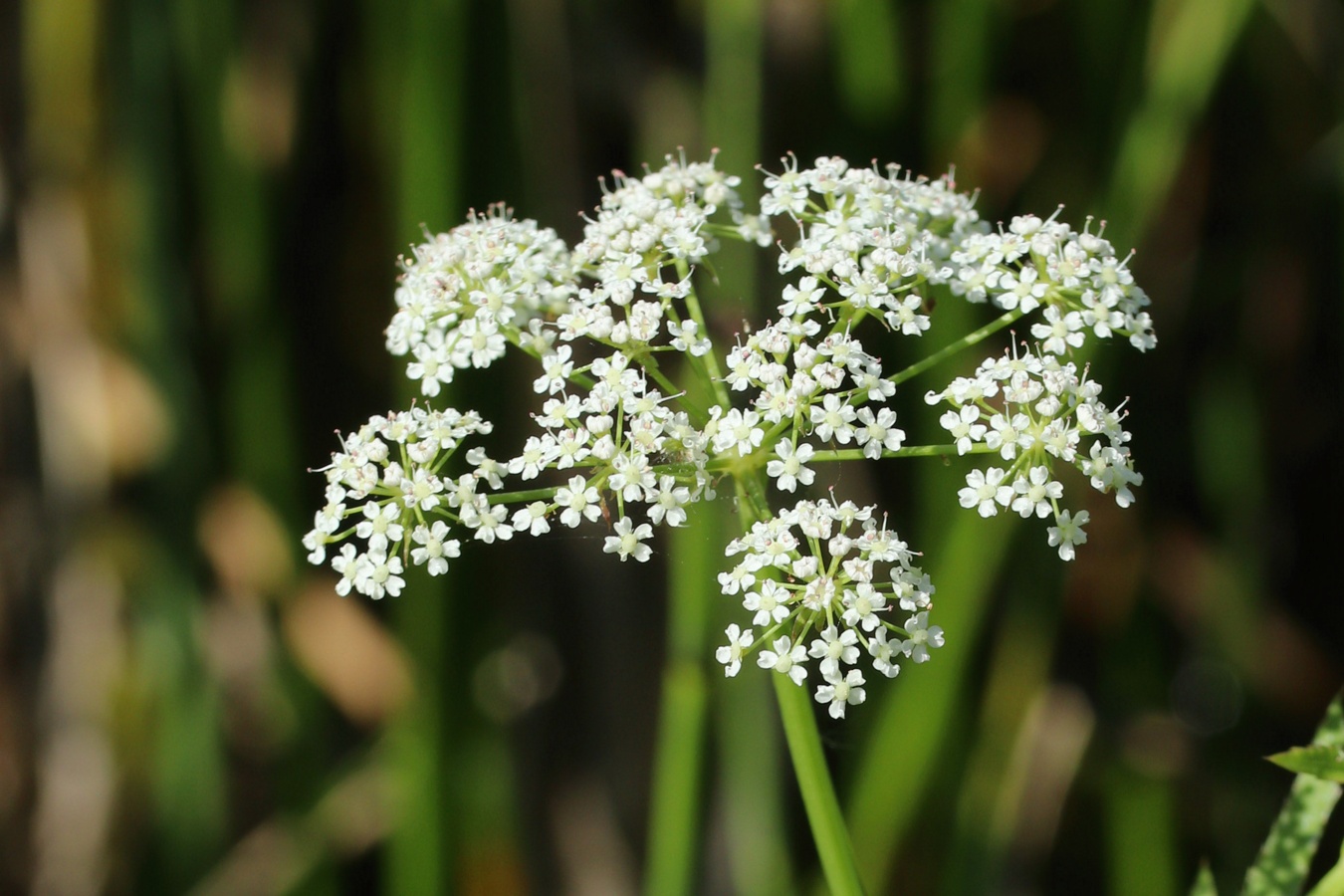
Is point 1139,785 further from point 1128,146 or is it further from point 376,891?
point 376,891

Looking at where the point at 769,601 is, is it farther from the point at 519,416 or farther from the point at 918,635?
the point at 519,416

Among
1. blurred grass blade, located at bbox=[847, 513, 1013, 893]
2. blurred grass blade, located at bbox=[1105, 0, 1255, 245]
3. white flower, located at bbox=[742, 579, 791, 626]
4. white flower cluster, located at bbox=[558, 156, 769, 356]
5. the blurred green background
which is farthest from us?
the blurred green background

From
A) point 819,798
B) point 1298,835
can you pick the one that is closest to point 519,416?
point 819,798

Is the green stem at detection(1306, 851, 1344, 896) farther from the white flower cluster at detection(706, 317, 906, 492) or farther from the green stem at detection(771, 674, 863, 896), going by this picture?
the white flower cluster at detection(706, 317, 906, 492)

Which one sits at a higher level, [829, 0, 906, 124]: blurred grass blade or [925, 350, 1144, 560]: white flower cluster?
[829, 0, 906, 124]: blurred grass blade

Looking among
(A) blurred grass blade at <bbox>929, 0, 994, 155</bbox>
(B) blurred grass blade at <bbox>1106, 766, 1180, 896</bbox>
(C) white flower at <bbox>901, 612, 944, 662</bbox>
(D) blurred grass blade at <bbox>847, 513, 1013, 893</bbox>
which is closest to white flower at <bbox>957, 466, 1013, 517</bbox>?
(C) white flower at <bbox>901, 612, 944, 662</bbox>

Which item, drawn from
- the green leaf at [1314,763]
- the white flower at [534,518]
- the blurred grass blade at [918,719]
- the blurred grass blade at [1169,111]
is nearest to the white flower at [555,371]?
the white flower at [534,518]
